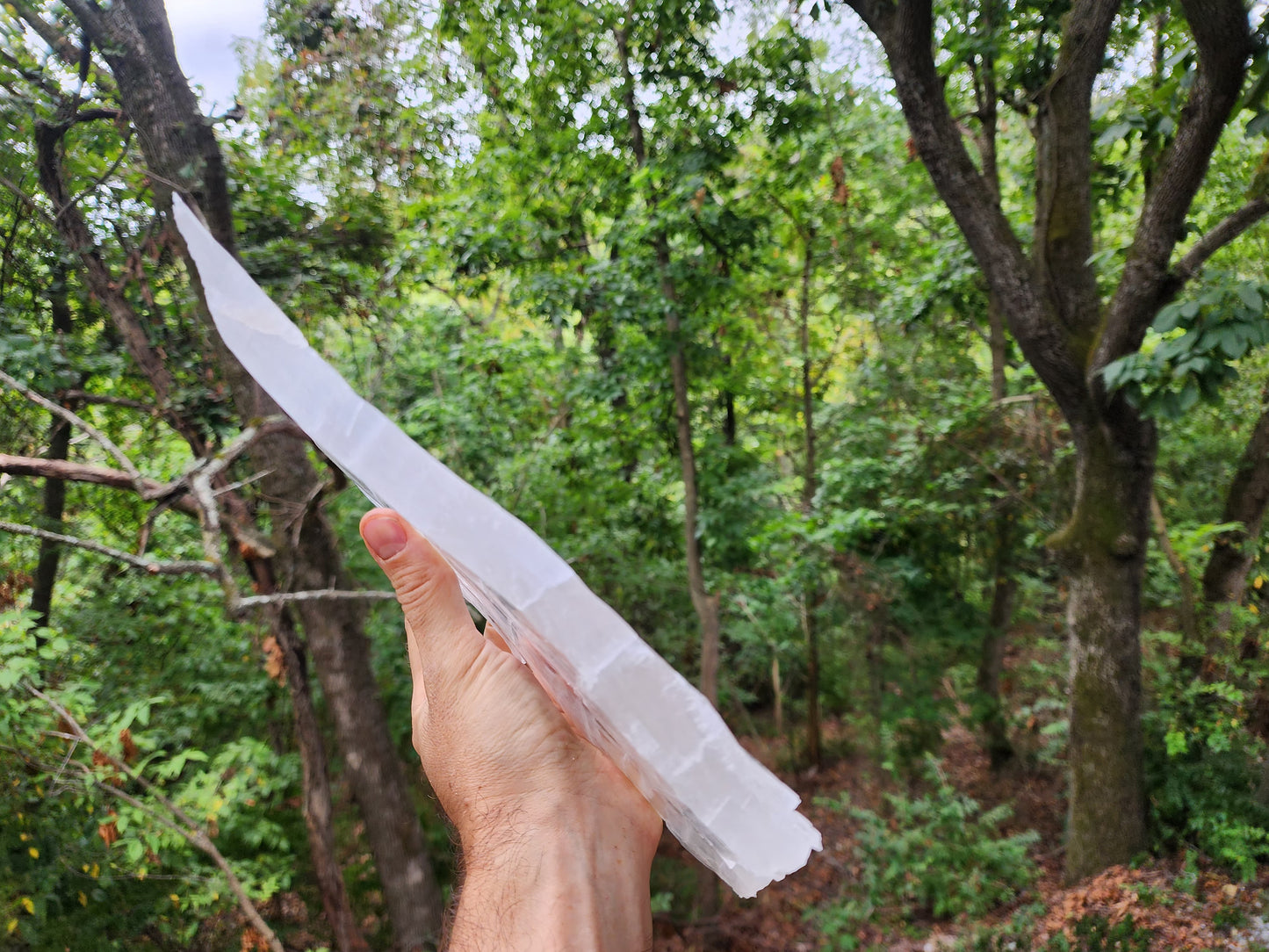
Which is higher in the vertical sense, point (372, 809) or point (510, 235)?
point (510, 235)

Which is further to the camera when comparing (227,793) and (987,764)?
(987,764)

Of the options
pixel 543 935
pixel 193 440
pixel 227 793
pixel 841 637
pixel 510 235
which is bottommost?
pixel 841 637

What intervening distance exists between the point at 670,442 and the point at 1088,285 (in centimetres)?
346

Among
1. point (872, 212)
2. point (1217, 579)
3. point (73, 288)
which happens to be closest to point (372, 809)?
point (73, 288)

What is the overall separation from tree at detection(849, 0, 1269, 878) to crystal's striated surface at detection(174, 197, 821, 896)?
351 centimetres

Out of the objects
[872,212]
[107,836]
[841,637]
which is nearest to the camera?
[107,836]

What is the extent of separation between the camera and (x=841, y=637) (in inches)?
291

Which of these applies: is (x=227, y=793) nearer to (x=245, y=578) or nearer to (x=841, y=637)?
(x=245, y=578)

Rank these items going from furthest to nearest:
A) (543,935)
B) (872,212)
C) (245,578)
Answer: (872,212)
(245,578)
(543,935)

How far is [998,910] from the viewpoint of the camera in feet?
15.1

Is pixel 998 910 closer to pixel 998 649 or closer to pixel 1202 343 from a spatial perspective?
pixel 998 649

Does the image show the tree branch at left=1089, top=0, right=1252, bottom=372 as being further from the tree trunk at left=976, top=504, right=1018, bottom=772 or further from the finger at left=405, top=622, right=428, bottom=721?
the finger at left=405, top=622, right=428, bottom=721

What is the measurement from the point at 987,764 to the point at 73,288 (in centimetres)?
874

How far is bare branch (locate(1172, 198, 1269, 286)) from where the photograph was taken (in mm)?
2840
